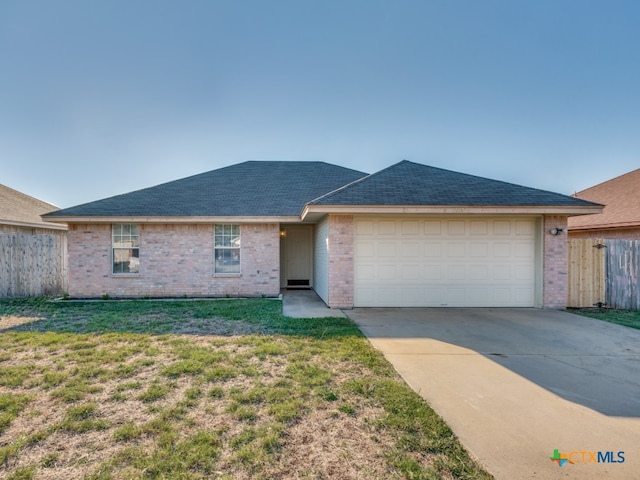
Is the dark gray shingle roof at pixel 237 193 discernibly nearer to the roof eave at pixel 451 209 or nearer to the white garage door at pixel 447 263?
the roof eave at pixel 451 209

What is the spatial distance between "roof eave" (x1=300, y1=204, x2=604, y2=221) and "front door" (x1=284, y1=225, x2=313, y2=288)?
5.17 meters

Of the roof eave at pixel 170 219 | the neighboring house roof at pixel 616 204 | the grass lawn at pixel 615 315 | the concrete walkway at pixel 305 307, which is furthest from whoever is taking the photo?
the neighboring house roof at pixel 616 204

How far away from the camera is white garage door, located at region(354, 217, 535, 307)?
28.2 ft

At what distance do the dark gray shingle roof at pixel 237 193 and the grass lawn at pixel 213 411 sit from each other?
17.2 ft

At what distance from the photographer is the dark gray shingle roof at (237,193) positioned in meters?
10.3

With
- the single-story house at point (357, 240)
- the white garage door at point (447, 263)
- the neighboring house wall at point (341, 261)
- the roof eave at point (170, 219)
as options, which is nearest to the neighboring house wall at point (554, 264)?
the single-story house at point (357, 240)

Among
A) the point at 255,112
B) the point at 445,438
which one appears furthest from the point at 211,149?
the point at 445,438

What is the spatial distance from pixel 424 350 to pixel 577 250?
7.39m

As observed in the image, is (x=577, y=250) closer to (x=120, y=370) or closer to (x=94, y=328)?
(x=120, y=370)

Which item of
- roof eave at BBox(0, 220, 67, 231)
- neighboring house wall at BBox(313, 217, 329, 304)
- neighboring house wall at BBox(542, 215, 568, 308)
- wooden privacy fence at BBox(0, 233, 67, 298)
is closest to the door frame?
Answer: neighboring house wall at BBox(313, 217, 329, 304)

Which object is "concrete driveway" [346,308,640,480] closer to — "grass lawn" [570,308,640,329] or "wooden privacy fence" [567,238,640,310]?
"grass lawn" [570,308,640,329]

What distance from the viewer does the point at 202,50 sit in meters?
11.2

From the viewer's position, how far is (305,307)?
8727 millimetres

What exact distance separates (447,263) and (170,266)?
8903 mm
